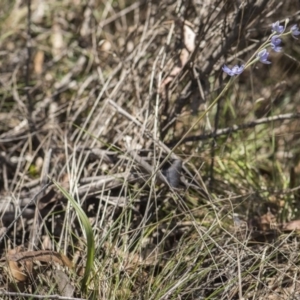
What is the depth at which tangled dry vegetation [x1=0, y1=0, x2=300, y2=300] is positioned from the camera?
6.93 feet

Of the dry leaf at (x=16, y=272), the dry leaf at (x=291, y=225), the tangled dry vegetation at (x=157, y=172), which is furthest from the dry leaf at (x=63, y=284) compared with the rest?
the dry leaf at (x=291, y=225)

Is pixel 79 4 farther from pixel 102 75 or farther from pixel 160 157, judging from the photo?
pixel 160 157

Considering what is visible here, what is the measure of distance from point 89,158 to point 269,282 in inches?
36.3

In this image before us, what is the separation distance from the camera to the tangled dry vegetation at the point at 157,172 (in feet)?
6.93

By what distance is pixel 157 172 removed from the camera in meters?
2.28

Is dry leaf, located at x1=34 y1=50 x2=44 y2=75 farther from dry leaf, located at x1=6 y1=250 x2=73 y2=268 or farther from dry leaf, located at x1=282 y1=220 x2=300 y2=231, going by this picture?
dry leaf, located at x1=282 y1=220 x2=300 y2=231

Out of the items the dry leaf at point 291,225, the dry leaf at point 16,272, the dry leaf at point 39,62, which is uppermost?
the dry leaf at point 39,62

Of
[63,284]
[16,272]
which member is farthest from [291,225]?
[16,272]

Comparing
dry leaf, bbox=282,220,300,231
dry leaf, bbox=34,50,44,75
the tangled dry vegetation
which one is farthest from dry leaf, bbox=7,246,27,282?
dry leaf, bbox=34,50,44,75

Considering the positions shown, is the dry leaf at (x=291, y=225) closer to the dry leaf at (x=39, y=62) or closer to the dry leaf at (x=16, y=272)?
the dry leaf at (x=16, y=272)

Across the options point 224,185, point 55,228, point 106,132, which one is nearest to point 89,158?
point 106,132

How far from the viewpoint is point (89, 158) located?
2689 mm

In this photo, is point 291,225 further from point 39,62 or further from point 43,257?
point 39,62

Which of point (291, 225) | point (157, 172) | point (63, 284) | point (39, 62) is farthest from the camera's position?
point (39, 62)
